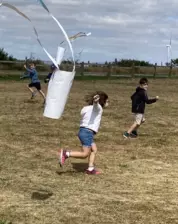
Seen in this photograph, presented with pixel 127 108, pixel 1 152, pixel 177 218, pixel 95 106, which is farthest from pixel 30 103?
pixel 177 218

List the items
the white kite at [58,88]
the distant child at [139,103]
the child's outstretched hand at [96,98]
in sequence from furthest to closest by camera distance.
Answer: the distant child at [139,103]
the child's outstretched hand at [96,98]
the white kite at [58,88]

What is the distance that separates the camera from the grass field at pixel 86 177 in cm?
557

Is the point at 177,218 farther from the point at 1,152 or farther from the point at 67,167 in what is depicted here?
the point at 1,152

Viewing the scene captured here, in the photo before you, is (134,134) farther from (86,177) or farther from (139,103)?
(86,177)

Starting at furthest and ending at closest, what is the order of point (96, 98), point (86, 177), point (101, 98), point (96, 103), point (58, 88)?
point (101, 98) → point (96, 103) → point (96, 98) → point (86, 177) → point (58, 88)

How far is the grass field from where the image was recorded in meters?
5.57

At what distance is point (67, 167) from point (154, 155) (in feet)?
6.23

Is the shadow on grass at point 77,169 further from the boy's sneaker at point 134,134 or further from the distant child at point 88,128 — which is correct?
the boy's sneaker at point 134,134

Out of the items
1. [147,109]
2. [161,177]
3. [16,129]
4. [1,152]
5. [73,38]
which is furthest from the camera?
[147,109]

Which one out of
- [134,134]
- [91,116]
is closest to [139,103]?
[134,134]

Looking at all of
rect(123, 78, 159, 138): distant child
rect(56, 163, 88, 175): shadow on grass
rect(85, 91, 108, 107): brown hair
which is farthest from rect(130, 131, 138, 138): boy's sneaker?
rect(85, 91, 108, 107): brown hair

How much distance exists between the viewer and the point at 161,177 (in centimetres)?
739

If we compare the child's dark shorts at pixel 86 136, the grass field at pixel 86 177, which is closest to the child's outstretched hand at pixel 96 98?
the child's dark shorts at pixel 86 136

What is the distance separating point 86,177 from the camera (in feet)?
23.7
